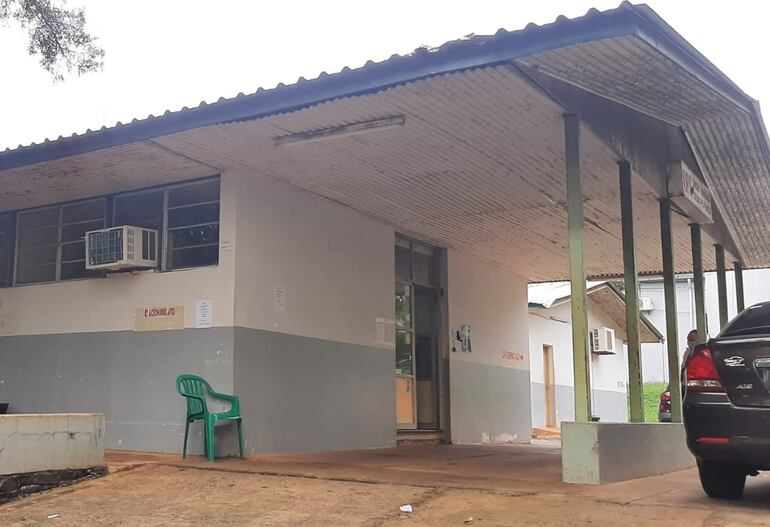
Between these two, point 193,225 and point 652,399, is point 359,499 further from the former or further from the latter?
point 652,399

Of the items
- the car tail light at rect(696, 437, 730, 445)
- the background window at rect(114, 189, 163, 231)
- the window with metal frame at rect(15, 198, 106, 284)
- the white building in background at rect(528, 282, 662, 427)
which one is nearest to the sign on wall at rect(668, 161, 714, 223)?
the car tail light at rect(696, 437, 730, 445)

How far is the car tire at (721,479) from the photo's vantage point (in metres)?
5.55

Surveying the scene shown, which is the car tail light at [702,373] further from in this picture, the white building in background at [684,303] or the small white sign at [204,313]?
the white building in background at [684,303]

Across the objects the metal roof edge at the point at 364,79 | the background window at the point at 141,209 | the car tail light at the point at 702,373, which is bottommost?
the car tail light at the point at 702,373

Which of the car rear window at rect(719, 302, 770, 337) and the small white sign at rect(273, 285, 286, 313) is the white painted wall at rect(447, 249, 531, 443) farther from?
the car rear window at rect(719, 302, 770, 337)

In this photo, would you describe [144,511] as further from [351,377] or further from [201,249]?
[351,377]

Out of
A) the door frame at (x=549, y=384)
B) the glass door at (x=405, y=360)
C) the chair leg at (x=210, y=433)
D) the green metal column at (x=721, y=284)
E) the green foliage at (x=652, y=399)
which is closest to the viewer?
the chair leg at (x=210, y=433)

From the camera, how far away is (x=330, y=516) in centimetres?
→ 525

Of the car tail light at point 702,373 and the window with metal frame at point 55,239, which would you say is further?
the window with metal frame at point 55,239

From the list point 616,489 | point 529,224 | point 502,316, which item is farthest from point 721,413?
point 502,316

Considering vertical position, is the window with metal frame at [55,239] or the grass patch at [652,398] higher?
the window with metal frame at [55,239]

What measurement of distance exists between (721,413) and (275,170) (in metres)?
5.19

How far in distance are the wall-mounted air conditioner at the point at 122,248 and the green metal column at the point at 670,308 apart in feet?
19.1

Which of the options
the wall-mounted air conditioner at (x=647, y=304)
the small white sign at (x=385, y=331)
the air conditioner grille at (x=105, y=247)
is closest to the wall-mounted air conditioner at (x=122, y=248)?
the air conditioner grille at (x=105, y=247)
